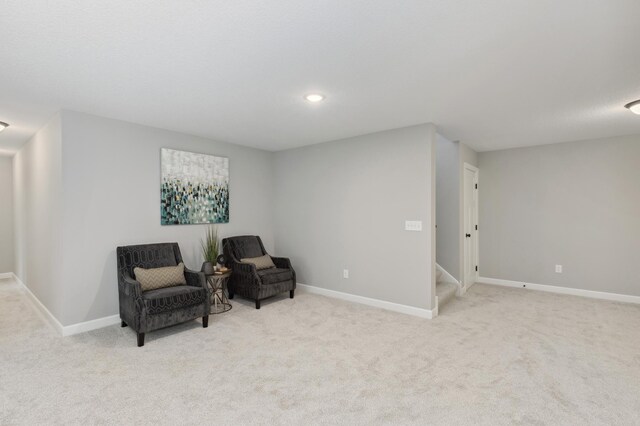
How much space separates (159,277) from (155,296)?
392 mm

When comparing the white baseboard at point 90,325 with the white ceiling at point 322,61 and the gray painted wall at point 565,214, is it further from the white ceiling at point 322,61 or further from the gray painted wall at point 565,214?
the gray painted wall at point 565,214

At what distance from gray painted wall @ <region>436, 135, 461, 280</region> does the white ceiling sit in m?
1.16

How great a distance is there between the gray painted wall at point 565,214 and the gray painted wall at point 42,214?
6.06 meters

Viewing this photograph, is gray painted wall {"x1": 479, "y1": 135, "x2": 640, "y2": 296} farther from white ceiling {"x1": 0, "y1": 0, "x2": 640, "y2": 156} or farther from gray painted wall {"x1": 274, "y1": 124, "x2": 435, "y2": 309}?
gray painted wall {"x1": 274, "y1": 124, "x2": 435, "y2": 309}

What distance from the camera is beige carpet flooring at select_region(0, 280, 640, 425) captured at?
2.09 meters

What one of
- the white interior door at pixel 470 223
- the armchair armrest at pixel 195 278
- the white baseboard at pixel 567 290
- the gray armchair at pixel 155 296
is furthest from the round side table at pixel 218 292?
the white baseboard at pixel 567 290

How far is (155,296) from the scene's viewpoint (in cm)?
319

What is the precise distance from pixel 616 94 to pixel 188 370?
439 cm

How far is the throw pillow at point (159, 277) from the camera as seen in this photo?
344 centimetres

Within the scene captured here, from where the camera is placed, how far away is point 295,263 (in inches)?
211

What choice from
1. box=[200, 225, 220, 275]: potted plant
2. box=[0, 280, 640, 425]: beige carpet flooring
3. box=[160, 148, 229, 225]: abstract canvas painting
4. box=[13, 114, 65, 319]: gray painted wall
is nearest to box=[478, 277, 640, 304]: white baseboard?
box=[0, 280, 640, 425]: beige carpet flooring

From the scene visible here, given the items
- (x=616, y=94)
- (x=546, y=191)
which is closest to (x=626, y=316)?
(x=546, y=191)

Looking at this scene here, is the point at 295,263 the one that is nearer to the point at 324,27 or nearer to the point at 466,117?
the point at 466,117

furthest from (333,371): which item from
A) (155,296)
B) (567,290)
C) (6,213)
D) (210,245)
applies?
(6,213)
